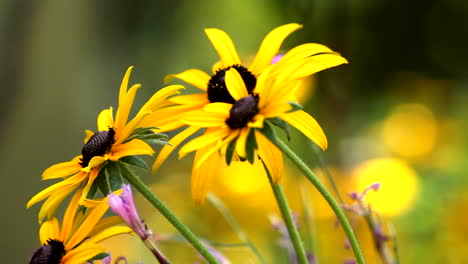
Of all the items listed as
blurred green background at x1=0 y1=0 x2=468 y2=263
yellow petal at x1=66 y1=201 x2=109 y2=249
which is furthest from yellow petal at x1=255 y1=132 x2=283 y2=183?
blurred green background at x1=0 y1=0 x2=468 y2=263

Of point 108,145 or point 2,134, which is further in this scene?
point 2,134

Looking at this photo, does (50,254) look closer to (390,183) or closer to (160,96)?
(160,96)

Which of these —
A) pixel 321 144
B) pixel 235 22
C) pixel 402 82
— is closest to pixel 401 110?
pixel 402 82

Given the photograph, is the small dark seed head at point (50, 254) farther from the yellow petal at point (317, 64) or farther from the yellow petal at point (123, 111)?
the yellow petal at point (317, 64)

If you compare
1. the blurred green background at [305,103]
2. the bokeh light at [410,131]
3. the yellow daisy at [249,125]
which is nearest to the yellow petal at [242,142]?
the yellow daisy at [249,125]

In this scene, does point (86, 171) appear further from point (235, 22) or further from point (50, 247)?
point (235, 22)

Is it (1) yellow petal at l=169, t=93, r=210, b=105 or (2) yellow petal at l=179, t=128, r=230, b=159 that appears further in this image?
(1) yellow petal at l=169, t=93, r=210, b=105

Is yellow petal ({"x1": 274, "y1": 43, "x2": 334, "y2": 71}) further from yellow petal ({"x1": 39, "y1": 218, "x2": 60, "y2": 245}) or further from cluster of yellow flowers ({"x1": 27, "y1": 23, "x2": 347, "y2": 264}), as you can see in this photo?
yellow petal ({"x1": 39, "y1": 218, "x2": 60, "y2": 245})
